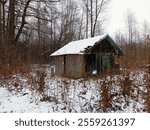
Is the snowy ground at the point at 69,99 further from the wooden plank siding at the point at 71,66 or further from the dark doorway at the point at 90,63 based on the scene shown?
the dark doorway at the point at 90,63

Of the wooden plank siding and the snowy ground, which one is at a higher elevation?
the wooden plank siding

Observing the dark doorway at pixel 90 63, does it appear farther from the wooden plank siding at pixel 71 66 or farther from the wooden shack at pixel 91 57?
the wooden plank siding at pixel 71 66

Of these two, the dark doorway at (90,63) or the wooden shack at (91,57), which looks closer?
the wooden shack at (91,57)

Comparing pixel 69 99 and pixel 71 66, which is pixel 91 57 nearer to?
pixel 71 66

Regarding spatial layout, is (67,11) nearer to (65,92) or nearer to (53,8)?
(53,8)

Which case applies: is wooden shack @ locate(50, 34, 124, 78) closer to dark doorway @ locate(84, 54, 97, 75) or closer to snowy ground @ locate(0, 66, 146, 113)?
dark doorway @ locate(84, 54, 97, 75)

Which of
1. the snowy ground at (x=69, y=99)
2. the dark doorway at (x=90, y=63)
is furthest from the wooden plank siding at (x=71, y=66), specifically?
the snowy ground at (x=69, y=99)

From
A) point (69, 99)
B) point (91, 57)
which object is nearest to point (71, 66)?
point (91, 57)

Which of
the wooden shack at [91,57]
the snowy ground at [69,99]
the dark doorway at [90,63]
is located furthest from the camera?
the dark doorway at [90,63]

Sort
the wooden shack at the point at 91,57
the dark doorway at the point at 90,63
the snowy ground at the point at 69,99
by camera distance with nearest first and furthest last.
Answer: the snowy ground at the point at 69,99
the wooden shack at the point at 91,57
the dark doorway at the point at 90,63

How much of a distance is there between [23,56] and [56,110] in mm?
10513

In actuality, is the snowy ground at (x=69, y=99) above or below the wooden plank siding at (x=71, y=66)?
below

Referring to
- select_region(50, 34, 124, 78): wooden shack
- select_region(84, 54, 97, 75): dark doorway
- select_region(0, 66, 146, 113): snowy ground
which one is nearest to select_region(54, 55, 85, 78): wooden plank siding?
select_region(50, 34, 124, 78): wooden shack

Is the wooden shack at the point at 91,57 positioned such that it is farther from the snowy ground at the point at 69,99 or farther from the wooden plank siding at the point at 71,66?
the snowy ground at the point at 69,99
